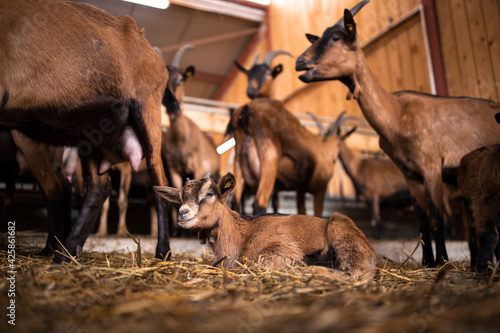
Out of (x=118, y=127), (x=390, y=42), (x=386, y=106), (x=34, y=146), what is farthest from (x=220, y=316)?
(x=390, y=42)

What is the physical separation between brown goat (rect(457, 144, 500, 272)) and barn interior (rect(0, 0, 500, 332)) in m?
0.19

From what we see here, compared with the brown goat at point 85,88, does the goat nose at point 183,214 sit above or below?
below

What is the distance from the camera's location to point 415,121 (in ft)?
12.3

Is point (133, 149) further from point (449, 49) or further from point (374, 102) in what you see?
point (449, 49)

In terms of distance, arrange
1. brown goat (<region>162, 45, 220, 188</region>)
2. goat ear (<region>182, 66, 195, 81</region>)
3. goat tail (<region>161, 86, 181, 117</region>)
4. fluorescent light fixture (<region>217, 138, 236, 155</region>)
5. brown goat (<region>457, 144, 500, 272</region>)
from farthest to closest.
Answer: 1. goat ear (<region>182, 66, 195, 81</region>)
2. brown goat (<region>162, 45, 220, 188</region>)
3. fluorescent light fixture (<region>217, 138, 236, 155</region>)
4. goat tail (<region>161, 86, 181, 117</region>)
5. brown goat (<region>457, 144, 500, 272</region>)

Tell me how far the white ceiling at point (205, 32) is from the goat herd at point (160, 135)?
6807mm

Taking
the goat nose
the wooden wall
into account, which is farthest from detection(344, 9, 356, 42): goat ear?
the wooden wall

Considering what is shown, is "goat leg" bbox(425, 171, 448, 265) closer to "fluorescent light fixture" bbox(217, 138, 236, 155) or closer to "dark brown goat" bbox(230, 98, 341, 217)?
"dark brown goat" bbox(230, 98, 341, 217)

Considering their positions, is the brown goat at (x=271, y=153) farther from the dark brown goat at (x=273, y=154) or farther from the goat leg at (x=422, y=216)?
the goat leg at (x=422, y=216)

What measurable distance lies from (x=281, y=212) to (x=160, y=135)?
4912 mm

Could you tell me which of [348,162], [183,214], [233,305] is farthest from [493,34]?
[233,305]

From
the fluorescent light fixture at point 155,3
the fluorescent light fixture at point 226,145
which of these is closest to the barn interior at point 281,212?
the fluorescent light fixture at point 155,3

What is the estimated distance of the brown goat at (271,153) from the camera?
14.4 ft

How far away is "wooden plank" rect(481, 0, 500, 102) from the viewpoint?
20.6ft
